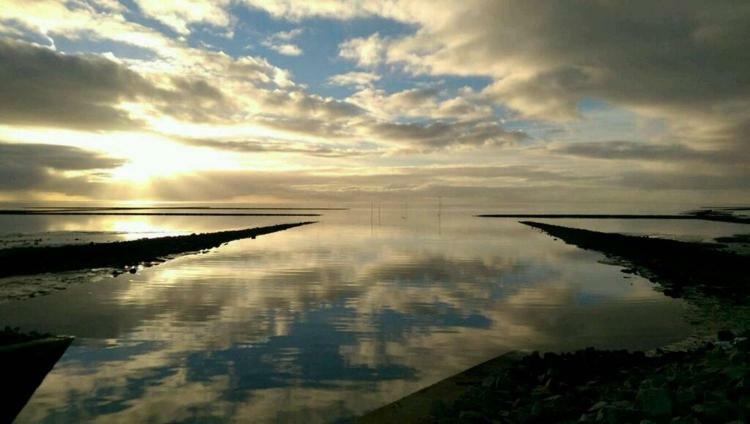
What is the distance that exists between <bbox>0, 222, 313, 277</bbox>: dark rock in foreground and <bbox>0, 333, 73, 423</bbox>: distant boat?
17.4 m

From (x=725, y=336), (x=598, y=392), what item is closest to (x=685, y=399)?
(x=598, y=392)

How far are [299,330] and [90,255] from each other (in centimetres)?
2604

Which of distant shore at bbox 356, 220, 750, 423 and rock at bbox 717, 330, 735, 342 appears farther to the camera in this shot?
rock at bbox 717, 330, 735, 342

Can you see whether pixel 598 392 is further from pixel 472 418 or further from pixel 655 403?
pixel 472 418

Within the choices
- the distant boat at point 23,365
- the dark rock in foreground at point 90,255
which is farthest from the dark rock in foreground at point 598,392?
the dark rock in foreground at point 90,255

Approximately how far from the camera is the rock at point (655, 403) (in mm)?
5754

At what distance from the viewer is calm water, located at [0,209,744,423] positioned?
29.6 feet

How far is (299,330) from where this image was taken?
14.2m

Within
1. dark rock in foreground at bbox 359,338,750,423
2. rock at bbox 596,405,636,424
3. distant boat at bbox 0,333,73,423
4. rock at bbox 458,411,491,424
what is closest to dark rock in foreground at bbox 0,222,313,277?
distant boat at bbox 0,333,73,423

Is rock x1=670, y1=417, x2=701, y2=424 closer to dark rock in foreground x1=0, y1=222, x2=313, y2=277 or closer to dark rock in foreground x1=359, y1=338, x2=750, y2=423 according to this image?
dark rock in foreground x1=359, y1=338, x2=750, y2=423

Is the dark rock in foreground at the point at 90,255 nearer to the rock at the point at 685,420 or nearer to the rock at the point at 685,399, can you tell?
the rock at the point at 685,399

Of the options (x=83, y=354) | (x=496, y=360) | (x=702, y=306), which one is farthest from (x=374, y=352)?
(x=702, y=306)

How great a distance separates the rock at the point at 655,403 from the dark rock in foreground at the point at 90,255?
1116 inches

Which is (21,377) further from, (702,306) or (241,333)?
(702,306)
